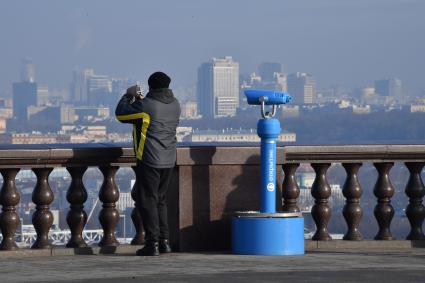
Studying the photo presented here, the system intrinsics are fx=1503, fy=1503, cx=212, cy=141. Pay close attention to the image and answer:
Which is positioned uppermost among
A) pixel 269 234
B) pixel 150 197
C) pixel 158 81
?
pixel 158 81

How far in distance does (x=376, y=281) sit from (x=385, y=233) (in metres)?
3.34

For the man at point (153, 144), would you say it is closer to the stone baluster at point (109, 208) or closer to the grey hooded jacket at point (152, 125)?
the grey hooded jacket at point (152, 125)

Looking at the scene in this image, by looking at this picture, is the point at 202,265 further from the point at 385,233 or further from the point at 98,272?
the point at 385,233

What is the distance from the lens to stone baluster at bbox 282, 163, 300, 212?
13320 millimetres

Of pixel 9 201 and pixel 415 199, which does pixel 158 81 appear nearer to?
pixel 9 201

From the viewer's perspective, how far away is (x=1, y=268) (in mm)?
11258

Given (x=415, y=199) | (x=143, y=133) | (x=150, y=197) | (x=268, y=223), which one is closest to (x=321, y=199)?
(x=415, y=199)

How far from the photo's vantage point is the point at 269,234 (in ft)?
40.4

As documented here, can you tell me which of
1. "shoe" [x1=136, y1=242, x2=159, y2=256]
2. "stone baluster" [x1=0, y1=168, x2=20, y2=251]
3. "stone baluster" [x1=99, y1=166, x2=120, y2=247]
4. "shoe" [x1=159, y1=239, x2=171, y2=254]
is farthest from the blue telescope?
"stone baluster" [x1=0, y1=168, x2=20, y2=251]

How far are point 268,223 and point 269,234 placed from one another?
9 cm

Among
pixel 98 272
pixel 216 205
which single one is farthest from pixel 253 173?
pixel 98 272

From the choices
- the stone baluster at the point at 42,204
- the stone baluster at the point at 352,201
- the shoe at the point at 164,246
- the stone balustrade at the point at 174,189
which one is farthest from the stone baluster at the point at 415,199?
the stone baluster at the point at 42,204

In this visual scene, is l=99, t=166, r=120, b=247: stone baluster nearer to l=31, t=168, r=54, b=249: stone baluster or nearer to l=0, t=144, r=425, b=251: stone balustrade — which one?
l=0, t=144, r=425, b=251: stone balustrade

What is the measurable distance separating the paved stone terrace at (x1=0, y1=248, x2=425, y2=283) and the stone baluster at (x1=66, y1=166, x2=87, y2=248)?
1.48 ft
